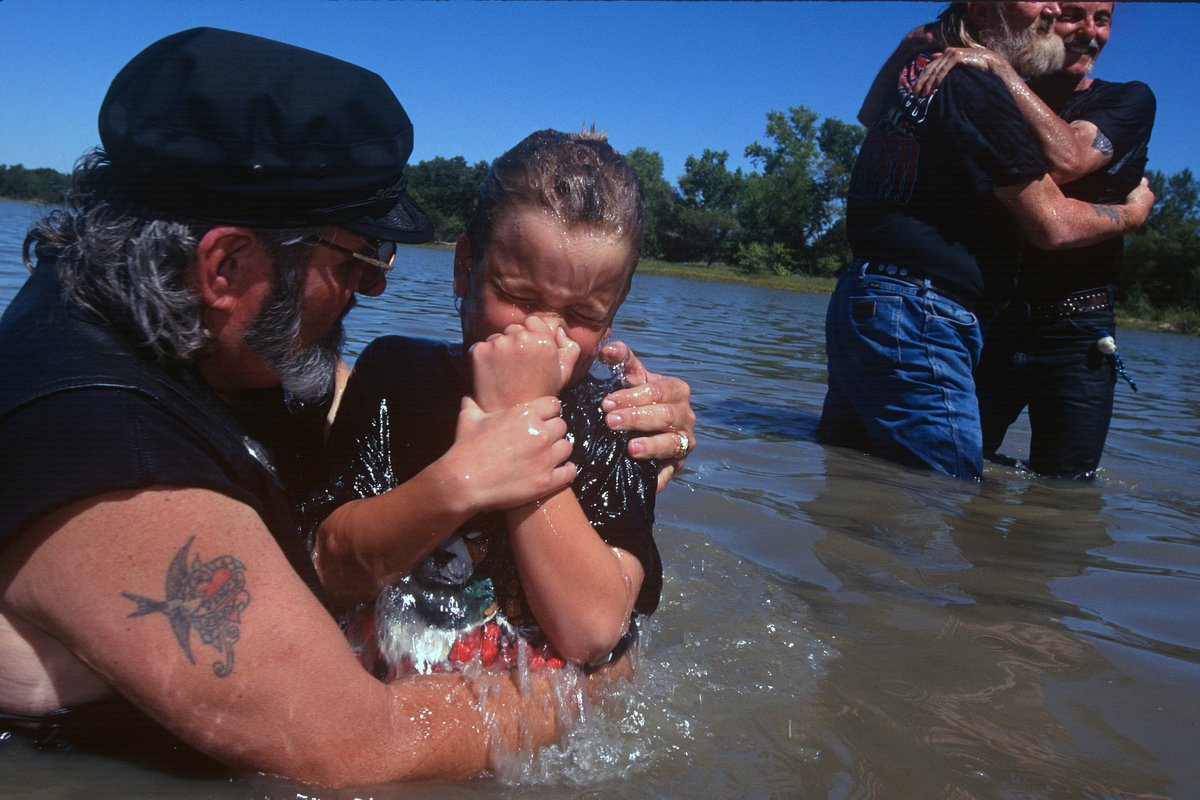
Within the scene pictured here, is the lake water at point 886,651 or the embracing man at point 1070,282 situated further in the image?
the embracing man at point 1070,282

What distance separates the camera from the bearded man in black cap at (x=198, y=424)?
4.79ft

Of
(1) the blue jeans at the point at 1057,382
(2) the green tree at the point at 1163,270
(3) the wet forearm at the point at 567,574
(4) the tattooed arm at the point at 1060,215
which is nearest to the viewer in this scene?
(3) the wet forearm at the point at 567,574

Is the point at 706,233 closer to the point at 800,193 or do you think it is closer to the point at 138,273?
the point at 800,193

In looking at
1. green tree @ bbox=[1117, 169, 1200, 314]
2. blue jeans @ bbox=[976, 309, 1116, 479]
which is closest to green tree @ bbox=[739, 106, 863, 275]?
green tree @ bbox=[1117, 169, 1200, 314]

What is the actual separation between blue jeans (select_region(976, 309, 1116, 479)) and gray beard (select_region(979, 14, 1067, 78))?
1.26 m

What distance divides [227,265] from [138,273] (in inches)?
6.3

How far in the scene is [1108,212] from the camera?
434 centimetres

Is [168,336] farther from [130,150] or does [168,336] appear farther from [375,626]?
[375,626]

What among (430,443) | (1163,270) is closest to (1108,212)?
(430,443)

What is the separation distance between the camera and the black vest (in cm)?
148

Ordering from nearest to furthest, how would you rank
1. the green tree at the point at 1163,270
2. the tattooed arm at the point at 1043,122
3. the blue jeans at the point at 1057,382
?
the tattooed arm at the point at 1043,122
the blue jeans at the point at 1057,382
the green tree at the point at 1163,270

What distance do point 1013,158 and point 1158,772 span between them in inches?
109

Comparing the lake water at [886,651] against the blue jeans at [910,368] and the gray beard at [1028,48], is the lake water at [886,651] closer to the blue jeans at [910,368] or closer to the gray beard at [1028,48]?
the blue jeans at [910,368]

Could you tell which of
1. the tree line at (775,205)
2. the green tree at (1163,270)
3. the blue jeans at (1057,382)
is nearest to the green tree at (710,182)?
the tree line at (775,205)
